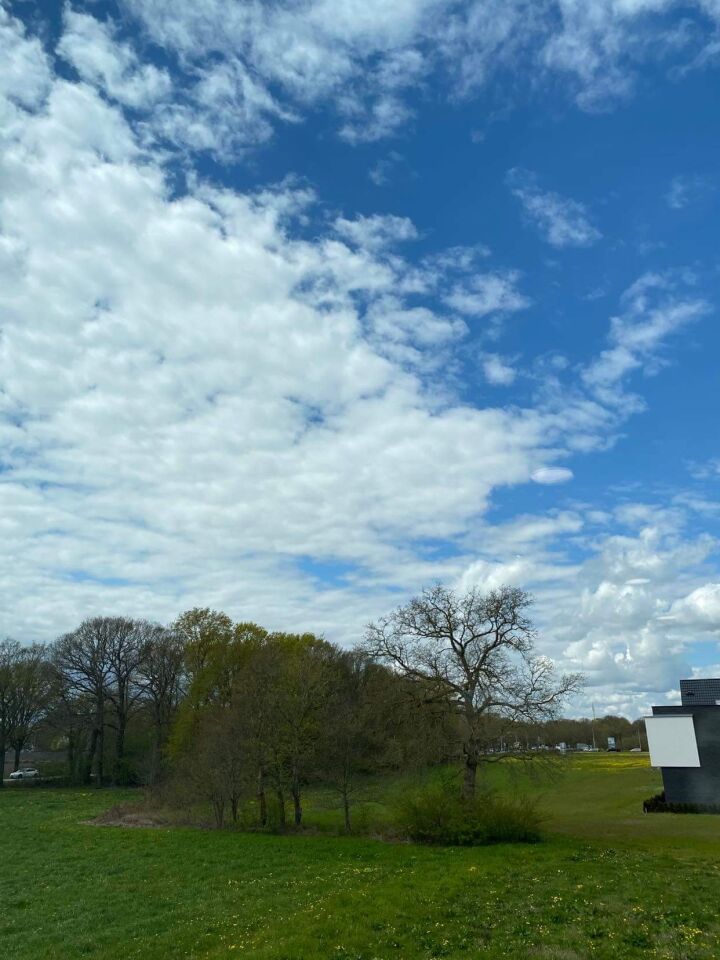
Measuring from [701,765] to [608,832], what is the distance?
13.6 meters

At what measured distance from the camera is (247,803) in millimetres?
36344

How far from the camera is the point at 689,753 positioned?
1594 inches

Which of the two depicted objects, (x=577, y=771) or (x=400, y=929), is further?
(x=577, y=771)

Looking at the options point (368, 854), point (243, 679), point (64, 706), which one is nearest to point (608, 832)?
point (368, 854)

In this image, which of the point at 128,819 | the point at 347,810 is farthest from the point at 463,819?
the point at 128,819

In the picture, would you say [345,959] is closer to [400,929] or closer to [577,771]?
[400,929]

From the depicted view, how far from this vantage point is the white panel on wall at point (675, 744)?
40438mm

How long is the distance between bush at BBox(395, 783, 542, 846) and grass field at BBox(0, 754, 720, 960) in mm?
1210

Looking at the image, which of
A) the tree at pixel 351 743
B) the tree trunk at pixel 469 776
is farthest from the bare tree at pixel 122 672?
the tree trunk at pixel 469 776

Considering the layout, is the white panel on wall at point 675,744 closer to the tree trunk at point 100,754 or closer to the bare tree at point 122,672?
the bare tree at point 122,672

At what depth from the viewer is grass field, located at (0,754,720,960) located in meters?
13.1

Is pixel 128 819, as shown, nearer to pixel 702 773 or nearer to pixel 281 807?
pixel 281 807

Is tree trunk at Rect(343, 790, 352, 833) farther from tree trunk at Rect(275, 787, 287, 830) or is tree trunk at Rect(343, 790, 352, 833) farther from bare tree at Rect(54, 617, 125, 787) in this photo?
bare tree at Rect(54, 617, 125, 787)

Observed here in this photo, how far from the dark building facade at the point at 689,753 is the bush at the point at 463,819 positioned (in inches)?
697
